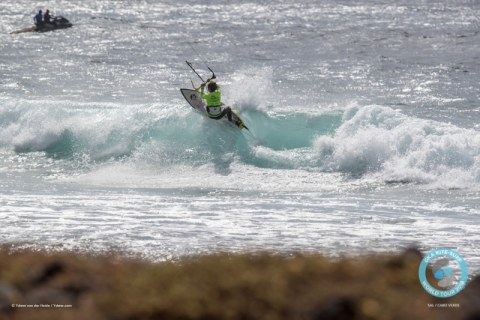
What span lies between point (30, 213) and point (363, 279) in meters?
7.66

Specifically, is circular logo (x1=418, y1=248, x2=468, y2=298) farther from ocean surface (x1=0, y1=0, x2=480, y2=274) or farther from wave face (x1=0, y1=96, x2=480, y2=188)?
wave face (x1=0, y1=96, x2=480, y2=188)

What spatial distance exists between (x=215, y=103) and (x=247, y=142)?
1479 mm

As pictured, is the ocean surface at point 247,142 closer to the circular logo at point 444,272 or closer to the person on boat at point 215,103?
the circular logo at point 444,272

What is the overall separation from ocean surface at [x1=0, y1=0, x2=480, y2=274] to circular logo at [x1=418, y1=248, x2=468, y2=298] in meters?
0.35

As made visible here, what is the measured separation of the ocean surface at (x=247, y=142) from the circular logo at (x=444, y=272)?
0.35 m

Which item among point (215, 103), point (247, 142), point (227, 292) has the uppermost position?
point (227, 292)

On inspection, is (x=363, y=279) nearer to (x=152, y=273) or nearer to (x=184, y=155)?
(x=152, y=273)

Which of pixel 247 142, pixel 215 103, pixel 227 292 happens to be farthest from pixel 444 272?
pixel 215 103

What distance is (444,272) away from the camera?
10.7m

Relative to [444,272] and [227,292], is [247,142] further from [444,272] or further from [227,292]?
[227,292]

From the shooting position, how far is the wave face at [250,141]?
64.1 feet

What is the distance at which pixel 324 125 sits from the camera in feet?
75.6

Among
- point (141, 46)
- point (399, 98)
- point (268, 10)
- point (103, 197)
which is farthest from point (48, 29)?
point (103, 197)

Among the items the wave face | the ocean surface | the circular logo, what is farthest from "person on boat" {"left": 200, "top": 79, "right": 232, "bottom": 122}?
the circular logo
